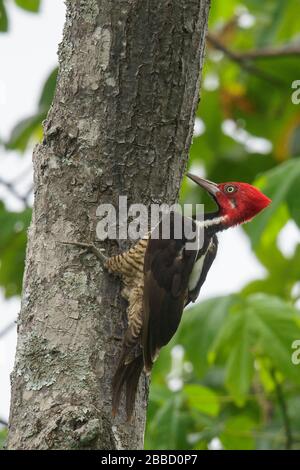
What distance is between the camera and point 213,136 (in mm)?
7598

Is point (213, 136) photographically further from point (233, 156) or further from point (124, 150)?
point (124, 150)

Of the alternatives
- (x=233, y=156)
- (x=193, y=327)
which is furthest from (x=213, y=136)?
(x=193, y=327)

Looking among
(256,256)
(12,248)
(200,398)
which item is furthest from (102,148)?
(256,256)

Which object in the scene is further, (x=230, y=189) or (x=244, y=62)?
(x=244, y=62)

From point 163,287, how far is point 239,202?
2.98 ft

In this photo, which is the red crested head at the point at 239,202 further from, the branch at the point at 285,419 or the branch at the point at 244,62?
the branch at the point at 244,62

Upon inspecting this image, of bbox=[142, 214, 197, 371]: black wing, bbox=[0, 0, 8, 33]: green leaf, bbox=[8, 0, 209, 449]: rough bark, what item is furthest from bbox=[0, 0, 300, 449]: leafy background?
bbox=[8, 0, 209, 449]: rough bark

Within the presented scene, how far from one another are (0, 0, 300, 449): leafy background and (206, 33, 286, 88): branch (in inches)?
0.5

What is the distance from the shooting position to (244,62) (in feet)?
23.2

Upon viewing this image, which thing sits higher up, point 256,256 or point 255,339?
point 256,256

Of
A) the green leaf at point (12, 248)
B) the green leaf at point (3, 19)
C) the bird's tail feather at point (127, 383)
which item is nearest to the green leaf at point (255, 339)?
the green leaf at point (12, 248)

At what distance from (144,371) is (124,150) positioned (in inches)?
38.4

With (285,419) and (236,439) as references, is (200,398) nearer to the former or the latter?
(236,439)
